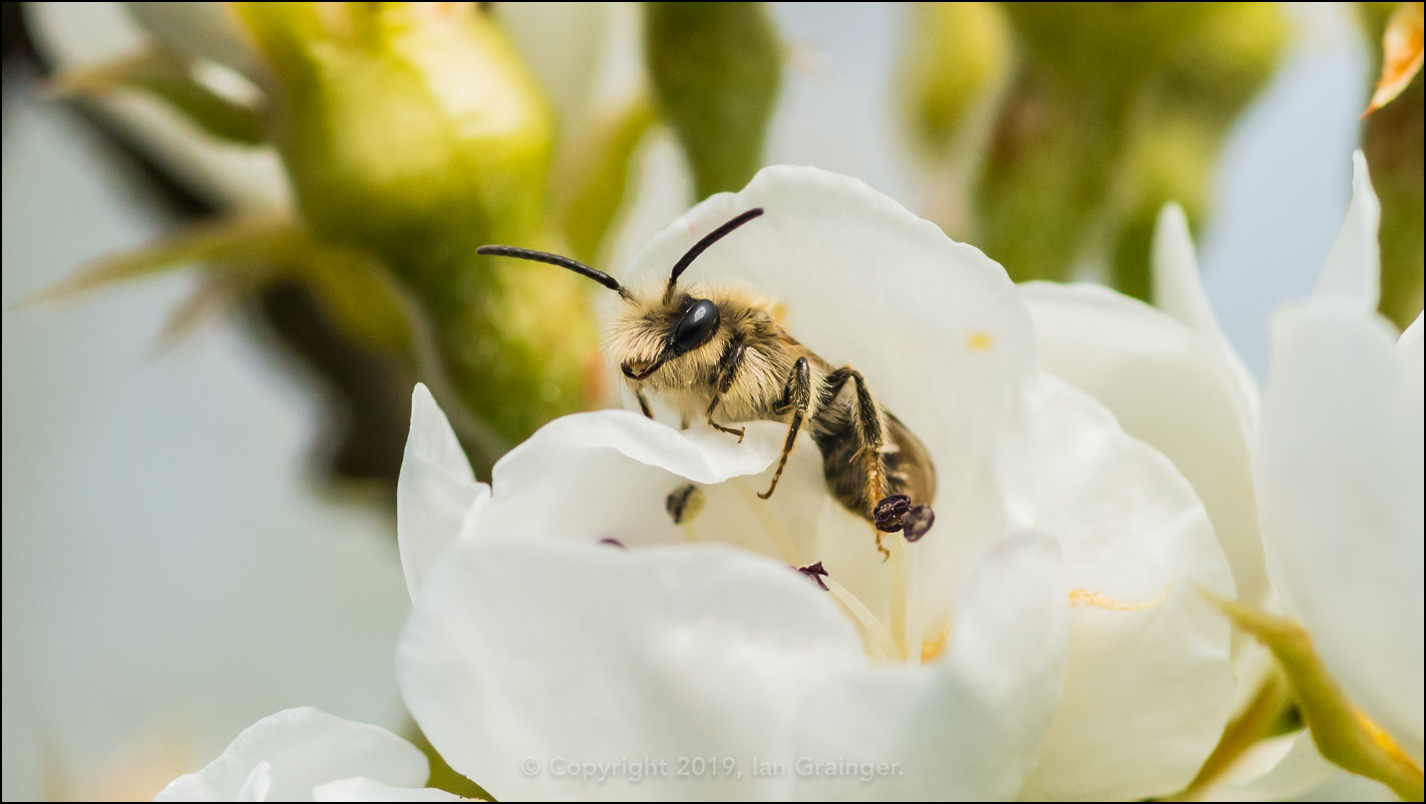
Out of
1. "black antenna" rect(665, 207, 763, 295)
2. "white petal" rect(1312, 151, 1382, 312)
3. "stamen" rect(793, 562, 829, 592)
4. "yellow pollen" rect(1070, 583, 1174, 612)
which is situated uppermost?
"white petal" rect(1312, 151, 1382, 312)

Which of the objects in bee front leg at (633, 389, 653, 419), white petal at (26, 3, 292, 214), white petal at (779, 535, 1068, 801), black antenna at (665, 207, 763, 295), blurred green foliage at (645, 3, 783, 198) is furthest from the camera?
white petal at (26, 3, 292, 214)

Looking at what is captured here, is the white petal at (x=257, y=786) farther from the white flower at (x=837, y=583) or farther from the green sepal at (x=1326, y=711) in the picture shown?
the green sepal at (x=1326, y=711)

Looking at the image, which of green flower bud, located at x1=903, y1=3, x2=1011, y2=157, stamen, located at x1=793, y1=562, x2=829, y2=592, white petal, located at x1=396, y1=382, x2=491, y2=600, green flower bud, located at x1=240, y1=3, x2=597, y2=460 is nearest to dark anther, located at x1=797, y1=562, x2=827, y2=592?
stamen, located at x1=793, y1=562, x2=829, y2=592

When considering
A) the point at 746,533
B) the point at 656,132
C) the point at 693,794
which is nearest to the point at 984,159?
the point at 656,132

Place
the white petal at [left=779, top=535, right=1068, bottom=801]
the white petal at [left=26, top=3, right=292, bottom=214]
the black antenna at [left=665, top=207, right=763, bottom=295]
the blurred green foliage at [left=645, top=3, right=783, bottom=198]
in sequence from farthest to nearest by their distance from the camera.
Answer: the white petal at [left=26, top=3, right=292, bottom=214] → the blurred green foliage at [left=645, top=3, right=783, bottom=198] → the black antenna at [left=665, top=207, right=763, bottom=295] → the white petal at [left=779, top=535, right=1068, bottom=801]

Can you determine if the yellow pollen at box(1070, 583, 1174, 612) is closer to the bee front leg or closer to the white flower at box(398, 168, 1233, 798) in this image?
the white flower at box(398, 168, 1233, 798)

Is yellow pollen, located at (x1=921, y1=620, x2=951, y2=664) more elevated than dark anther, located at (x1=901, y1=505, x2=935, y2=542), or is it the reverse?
dark anther, located at (x1=901, y1=505, x2=935, y2=542)
